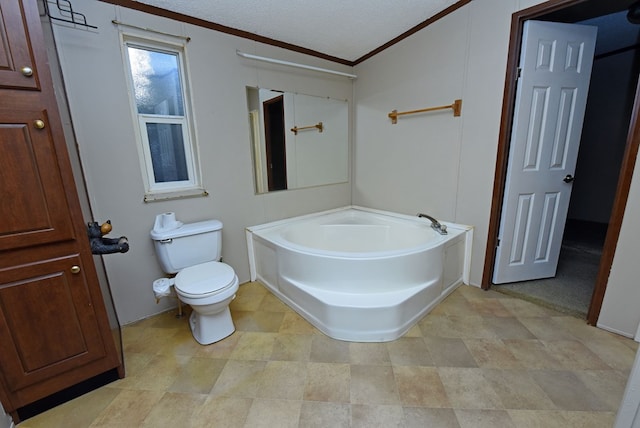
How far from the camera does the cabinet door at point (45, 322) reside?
109cm

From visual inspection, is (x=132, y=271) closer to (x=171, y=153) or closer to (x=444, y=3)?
(x=171, y=153)

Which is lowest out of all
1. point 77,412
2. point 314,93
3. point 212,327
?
point 77,412

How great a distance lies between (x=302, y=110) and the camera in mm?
2611

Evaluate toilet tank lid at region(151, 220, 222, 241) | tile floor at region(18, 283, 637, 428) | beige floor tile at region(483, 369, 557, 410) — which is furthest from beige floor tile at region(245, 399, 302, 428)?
toilet tank lid at region(151, 220, 222, 241)

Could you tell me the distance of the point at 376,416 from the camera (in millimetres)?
1166

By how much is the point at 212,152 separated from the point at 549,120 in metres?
2.59

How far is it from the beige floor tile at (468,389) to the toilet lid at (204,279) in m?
1.32

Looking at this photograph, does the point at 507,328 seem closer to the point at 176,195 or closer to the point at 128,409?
the point at 128,409

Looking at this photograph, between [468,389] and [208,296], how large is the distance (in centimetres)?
146

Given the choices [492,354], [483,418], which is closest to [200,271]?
[483,418]

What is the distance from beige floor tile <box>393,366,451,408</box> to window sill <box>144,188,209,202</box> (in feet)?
5.95

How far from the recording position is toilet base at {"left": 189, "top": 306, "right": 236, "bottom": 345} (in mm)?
A: 1647

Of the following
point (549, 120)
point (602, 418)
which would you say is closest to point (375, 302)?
point (602, 418)

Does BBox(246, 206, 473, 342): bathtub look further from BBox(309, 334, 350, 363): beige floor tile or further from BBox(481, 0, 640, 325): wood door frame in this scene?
BBox(481, 0, 640, 325): wood door frame
